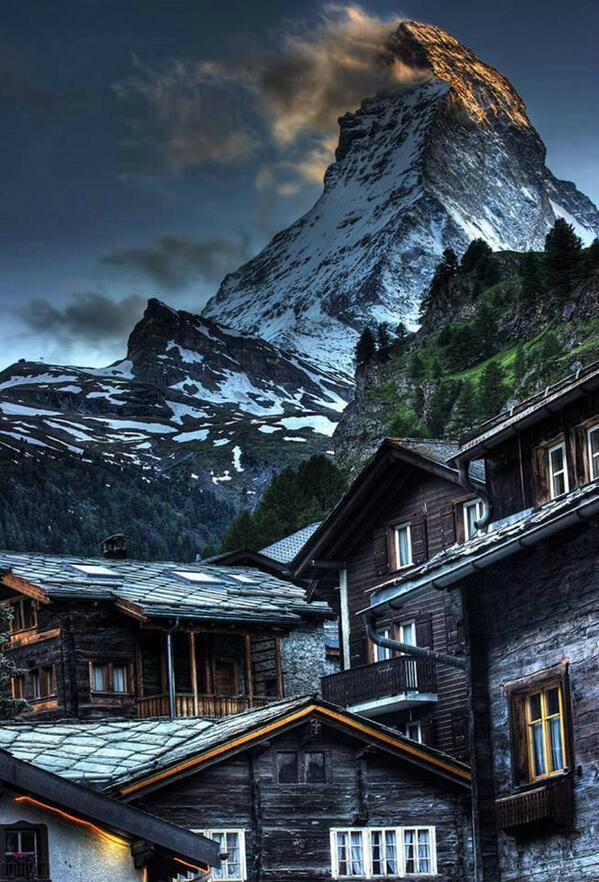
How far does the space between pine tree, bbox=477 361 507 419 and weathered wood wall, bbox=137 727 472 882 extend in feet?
357

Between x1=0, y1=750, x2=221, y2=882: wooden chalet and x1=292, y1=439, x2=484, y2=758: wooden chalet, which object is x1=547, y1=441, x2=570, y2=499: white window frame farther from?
x1=292, y1=439, x2=484, y2=758: wooden chalet

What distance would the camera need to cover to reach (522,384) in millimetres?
149250

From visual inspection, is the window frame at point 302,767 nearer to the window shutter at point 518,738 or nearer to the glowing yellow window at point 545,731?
the window shutter at point 518,738

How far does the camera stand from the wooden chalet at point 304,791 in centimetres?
3775

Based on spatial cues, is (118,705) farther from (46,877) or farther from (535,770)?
(535,770)

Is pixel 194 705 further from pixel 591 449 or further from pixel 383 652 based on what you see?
pixel 591 449

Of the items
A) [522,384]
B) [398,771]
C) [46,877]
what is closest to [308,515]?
[522,384]

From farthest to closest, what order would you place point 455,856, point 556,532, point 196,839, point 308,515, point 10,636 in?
1. point 308,515
2. point 10,636
3. point 455,856
4. point 196,839
5. point 556,532

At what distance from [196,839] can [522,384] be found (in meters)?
125

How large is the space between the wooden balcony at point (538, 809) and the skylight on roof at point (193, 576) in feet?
104

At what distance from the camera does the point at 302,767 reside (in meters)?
A: 38.9

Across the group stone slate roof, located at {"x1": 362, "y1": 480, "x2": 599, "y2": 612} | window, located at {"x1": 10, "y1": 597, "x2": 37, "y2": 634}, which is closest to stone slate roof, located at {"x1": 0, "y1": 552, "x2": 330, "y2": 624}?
window, located at {"x1": 10, "y1": 597, "x2": 37, "y2": 634}

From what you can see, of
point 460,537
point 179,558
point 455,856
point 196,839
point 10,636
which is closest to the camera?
point 196,839

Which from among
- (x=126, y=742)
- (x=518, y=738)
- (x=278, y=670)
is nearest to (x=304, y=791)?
(x=126, y=742)
